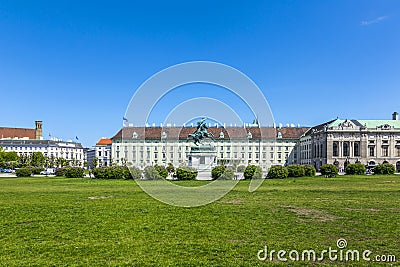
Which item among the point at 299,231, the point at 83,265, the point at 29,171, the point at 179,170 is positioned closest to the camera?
the point at 83,265

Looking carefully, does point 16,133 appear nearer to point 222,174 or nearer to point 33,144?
point 33,144

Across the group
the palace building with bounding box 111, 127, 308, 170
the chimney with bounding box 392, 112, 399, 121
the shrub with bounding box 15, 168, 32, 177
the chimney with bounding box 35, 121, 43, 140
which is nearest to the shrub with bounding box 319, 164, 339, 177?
the shrub with bounding box 15, 168, 32, 177

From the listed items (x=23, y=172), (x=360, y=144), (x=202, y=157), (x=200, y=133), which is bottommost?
(x=23, y=172)

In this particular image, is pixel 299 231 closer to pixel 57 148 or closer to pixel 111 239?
pixel 111 239

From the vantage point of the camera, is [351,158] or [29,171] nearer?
[29,171]

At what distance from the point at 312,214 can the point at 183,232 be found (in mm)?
A: 5905

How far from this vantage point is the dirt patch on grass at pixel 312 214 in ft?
43.0

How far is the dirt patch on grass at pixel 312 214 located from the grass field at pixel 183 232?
4 centimetres

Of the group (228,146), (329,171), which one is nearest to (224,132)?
(228,146)

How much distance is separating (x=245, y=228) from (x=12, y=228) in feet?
24.6

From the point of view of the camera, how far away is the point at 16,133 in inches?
6097

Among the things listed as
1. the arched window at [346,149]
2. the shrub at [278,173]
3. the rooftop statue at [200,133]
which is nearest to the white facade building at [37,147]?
the arched window at [346,149]

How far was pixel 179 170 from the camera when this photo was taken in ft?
121

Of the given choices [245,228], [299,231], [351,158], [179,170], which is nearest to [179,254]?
[245,228]
